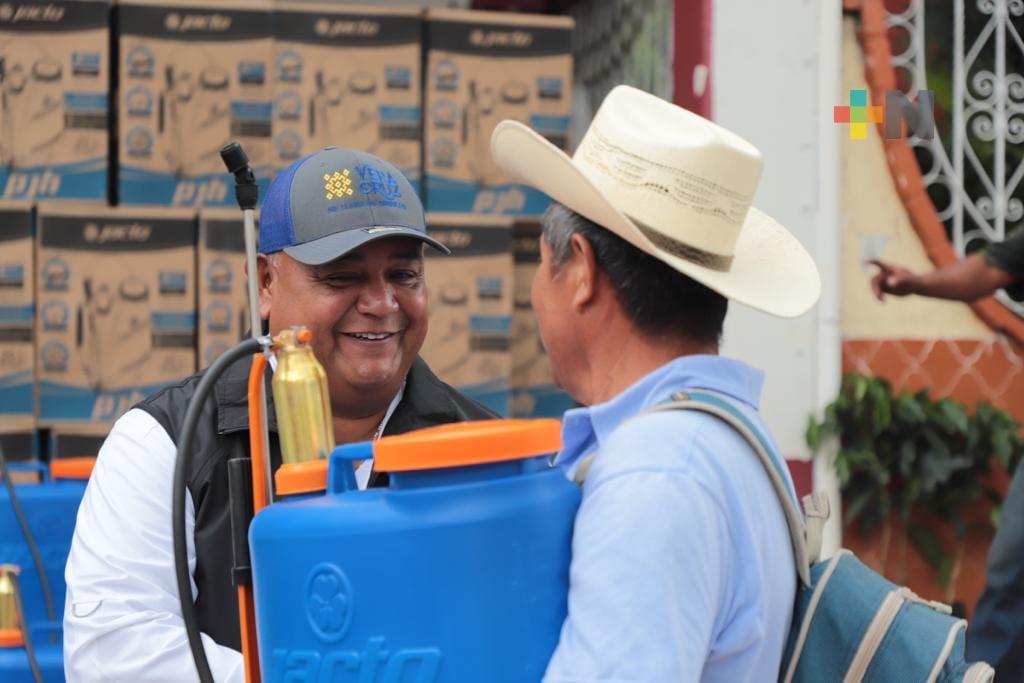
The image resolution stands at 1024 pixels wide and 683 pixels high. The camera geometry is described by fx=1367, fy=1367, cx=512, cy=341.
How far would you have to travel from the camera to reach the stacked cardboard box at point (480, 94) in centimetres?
432

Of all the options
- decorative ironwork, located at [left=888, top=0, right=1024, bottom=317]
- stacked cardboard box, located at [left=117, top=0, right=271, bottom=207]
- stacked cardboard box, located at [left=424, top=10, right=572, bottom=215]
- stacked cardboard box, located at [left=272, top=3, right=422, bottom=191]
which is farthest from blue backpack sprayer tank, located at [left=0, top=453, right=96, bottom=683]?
decorative ironwork, located at [left=888, top=0, right=1024, bottom=317]

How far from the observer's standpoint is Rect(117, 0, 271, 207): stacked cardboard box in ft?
13.7

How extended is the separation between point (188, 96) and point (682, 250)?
2.97 m

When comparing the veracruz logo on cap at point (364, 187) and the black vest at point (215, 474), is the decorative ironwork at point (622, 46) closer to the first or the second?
the veracruz logo on cap at point (364, 187)

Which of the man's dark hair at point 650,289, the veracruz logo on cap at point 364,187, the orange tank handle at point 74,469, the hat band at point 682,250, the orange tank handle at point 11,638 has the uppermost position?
the veracruz logo on cap at point 364,187

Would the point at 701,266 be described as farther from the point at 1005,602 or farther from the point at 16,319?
the point at 16,319

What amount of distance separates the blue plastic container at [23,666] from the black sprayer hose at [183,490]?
3.43ft

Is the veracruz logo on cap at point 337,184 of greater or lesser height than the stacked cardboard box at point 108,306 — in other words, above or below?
above

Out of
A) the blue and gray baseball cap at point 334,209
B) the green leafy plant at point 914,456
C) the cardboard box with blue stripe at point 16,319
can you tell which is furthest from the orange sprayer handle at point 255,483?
the green leafy plant at point 914,456

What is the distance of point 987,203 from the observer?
4.78 metres

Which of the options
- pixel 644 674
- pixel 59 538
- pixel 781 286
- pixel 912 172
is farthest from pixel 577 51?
pixel 644 674

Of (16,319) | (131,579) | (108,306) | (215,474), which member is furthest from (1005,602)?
(16,319)

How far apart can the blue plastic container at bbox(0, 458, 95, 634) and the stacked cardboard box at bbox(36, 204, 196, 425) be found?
1191mm

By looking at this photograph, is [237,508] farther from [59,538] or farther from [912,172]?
[912,172]
